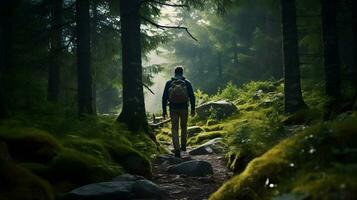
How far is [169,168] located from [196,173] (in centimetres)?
74

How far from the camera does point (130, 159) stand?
Answer: 8.50 metres

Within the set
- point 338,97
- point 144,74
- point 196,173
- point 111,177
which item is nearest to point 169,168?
point 196,173

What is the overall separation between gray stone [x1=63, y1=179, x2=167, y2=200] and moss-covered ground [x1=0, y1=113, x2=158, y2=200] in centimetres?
39

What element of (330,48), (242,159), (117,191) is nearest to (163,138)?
(330,48)

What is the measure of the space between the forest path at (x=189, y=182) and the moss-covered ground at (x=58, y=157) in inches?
19.5

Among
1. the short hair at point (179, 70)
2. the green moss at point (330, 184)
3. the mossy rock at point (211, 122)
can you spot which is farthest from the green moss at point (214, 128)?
the green moss at point (330, 184)

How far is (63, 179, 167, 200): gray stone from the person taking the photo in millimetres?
5918

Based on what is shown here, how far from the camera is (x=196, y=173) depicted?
841 cm

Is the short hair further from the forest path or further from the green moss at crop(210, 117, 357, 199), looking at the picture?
the green moss at crop(210, 117, 357, 199)

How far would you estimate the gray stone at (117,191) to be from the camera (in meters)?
5.92

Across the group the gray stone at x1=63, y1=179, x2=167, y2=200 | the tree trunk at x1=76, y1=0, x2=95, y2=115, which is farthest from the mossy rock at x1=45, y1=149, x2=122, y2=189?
the tree trunk at x1=76, y1=0, x2=95, y2=115

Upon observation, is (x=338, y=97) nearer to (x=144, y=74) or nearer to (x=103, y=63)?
(x=103, y=63)

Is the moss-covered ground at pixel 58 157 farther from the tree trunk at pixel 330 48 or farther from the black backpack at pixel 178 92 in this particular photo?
the tree trunk at pixel 330 48

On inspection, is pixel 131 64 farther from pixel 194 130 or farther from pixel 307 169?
pixel 307 169
